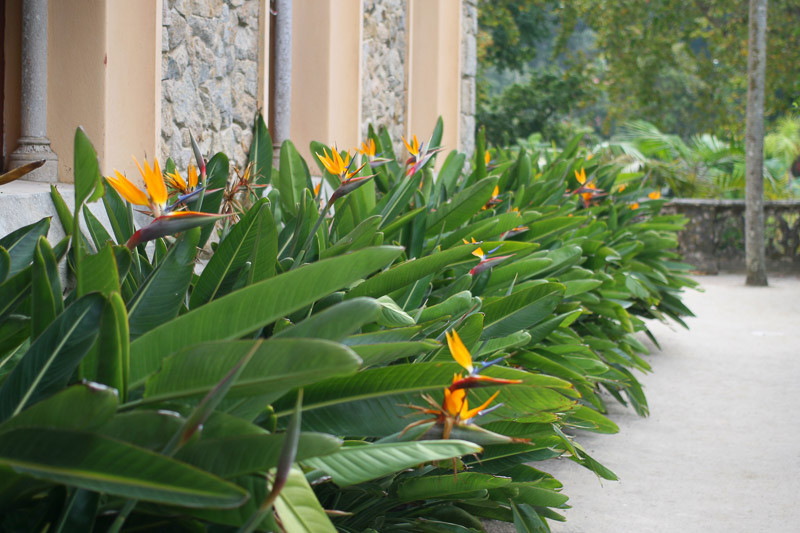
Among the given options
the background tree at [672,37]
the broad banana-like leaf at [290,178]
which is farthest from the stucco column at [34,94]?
the background tree at [672,37]

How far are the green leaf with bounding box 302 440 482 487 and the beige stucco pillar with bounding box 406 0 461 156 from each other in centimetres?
564

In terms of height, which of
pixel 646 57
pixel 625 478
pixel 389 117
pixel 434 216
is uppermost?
pixel 646 57

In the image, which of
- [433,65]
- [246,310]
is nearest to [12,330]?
[246,310]

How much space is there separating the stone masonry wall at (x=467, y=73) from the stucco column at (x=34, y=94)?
483cm

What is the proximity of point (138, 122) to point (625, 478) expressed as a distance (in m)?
2.35

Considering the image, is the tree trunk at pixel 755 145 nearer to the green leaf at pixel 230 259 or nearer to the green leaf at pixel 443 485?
the green leaf at pixel 443 485

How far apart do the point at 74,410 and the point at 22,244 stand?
33.8 inches

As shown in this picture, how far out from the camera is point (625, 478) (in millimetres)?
2963

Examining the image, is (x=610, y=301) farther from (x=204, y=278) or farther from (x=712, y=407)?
(x=204, y=278)

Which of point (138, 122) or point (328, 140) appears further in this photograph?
point (328, 140)

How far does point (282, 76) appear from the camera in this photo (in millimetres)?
4574

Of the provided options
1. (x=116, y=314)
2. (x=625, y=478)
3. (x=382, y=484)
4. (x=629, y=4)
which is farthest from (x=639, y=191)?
(x=629, y=4)

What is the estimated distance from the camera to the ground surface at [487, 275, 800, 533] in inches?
102

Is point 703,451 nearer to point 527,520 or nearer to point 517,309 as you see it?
point 527,520
